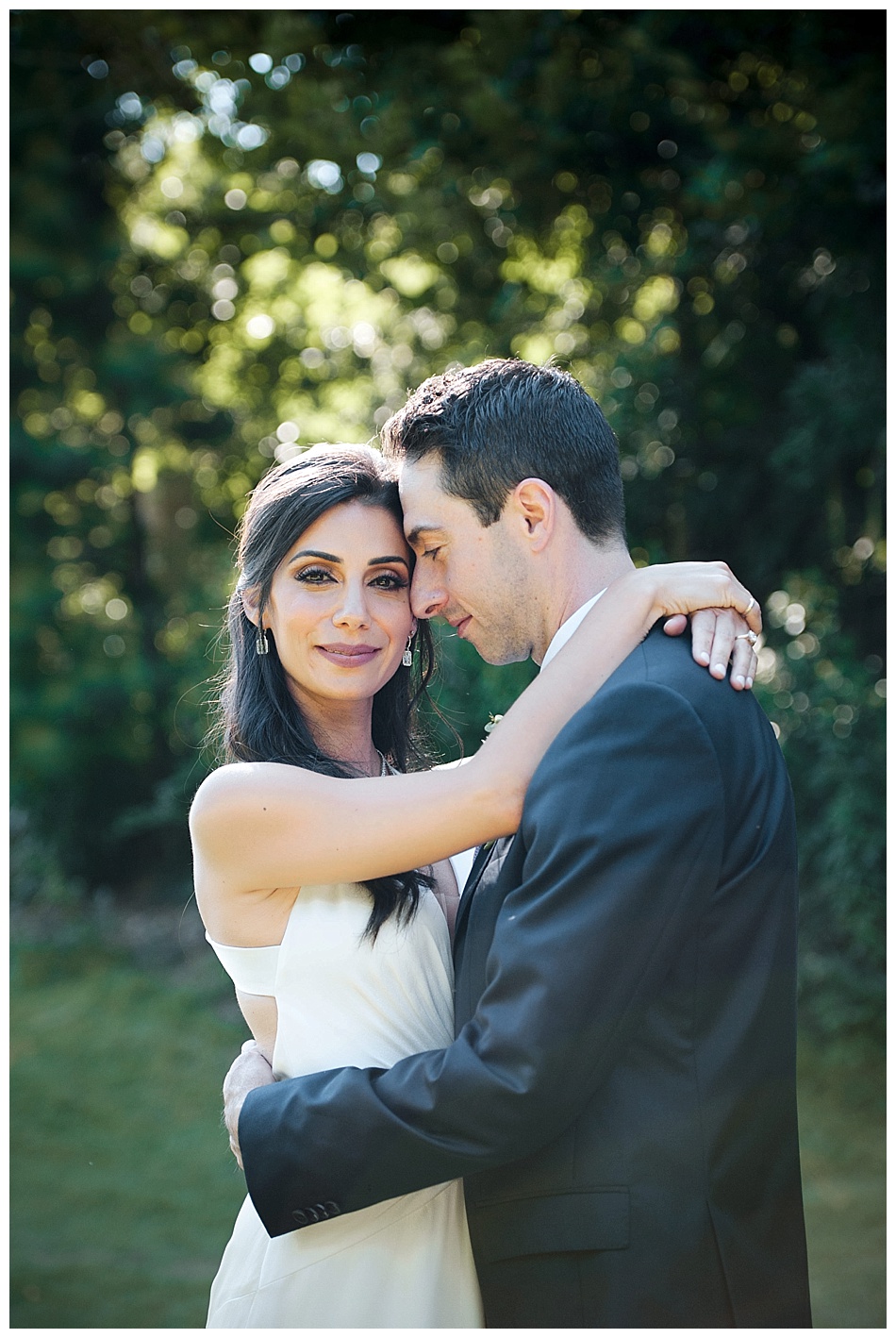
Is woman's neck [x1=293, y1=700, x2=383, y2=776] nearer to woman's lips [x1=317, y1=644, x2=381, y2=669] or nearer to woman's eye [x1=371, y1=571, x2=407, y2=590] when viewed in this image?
woman's lips [x1=317, y1=644, x2=381, y2=669]

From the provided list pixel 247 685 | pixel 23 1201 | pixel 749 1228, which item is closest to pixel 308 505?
pixel 247 685

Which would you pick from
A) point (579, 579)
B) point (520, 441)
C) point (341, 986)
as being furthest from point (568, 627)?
point (341, 986)

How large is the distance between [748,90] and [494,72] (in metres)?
1.29

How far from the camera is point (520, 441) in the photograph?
7.20 ft

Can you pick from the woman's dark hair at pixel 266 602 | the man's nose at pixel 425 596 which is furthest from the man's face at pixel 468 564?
the woman's dark hair at pixel 266 602

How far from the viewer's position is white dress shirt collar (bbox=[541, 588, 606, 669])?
7.08 feet

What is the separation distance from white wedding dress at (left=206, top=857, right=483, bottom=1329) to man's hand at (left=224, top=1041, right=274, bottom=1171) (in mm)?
43

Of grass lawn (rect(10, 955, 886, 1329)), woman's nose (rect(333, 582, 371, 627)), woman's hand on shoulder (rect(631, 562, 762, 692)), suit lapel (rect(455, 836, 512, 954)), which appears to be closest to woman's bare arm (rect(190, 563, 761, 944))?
Answer: woman's hand on shoulder (rect(631, 562, 762, 692))

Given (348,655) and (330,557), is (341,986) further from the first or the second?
(330,557)

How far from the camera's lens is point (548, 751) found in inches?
72.2

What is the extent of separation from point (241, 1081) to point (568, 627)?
105 cm

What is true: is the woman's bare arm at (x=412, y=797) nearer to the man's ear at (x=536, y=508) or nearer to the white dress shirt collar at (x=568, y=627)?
the white dress shirt collar at (x=568, y=627)

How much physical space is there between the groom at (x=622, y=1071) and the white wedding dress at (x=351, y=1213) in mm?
194

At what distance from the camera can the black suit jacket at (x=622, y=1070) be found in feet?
5.58
